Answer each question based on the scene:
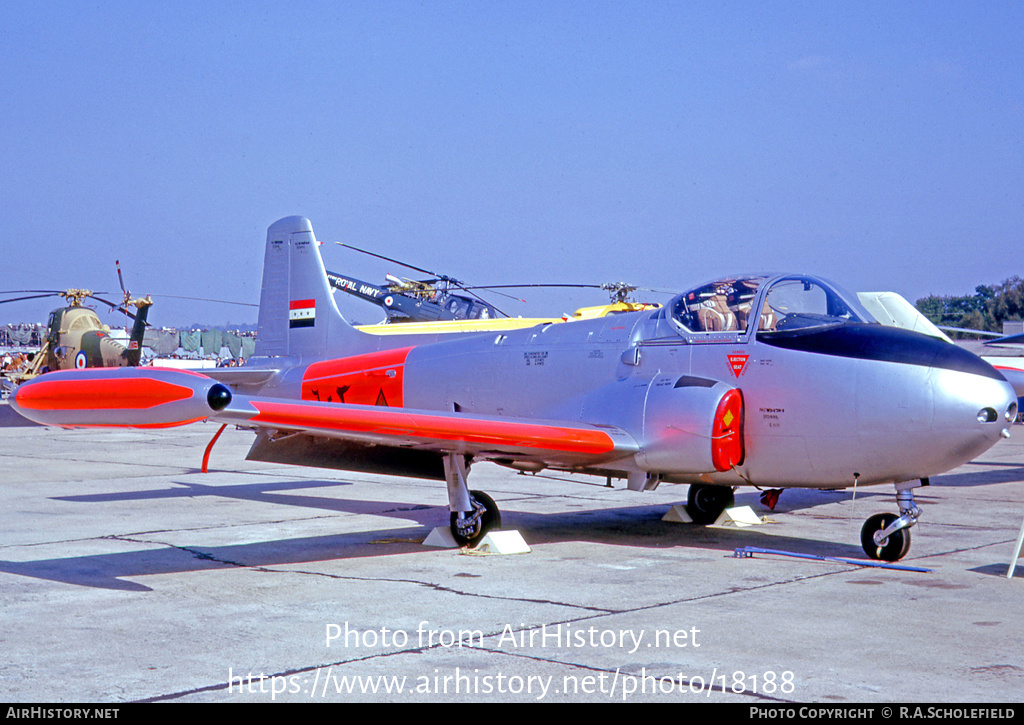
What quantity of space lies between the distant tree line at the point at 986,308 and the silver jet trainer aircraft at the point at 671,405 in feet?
167

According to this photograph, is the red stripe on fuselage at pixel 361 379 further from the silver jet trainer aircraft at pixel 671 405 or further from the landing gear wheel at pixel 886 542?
the landing gear wheel at pixel 886 542

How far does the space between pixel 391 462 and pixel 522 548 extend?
5.32 ft

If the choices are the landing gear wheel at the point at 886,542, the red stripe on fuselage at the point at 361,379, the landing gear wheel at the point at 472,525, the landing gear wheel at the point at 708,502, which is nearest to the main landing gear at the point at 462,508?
the landing gear wheel at the point at 472,525

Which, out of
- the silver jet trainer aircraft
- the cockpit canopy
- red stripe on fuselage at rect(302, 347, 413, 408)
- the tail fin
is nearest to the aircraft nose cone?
the silver jet trainer aircraft

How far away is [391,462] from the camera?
30.0 ft

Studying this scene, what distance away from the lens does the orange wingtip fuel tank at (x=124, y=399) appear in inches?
228

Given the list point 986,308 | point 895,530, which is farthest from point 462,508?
point 986,308

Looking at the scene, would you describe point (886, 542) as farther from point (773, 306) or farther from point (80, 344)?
point (80, 344)

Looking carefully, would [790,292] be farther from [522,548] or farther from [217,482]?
[217,482]

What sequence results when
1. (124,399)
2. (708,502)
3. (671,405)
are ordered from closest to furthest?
(124,399), (671,405), (708,502)

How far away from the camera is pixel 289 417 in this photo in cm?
690

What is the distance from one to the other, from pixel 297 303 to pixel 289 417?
18.9 feet

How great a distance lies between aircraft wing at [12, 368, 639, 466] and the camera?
5812 mm

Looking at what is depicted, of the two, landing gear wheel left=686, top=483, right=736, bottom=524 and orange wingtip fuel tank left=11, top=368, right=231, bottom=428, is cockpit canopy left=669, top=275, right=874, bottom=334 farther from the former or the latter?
orange wingtip fuel tank left=11, top=368, right=231, bottom=428
